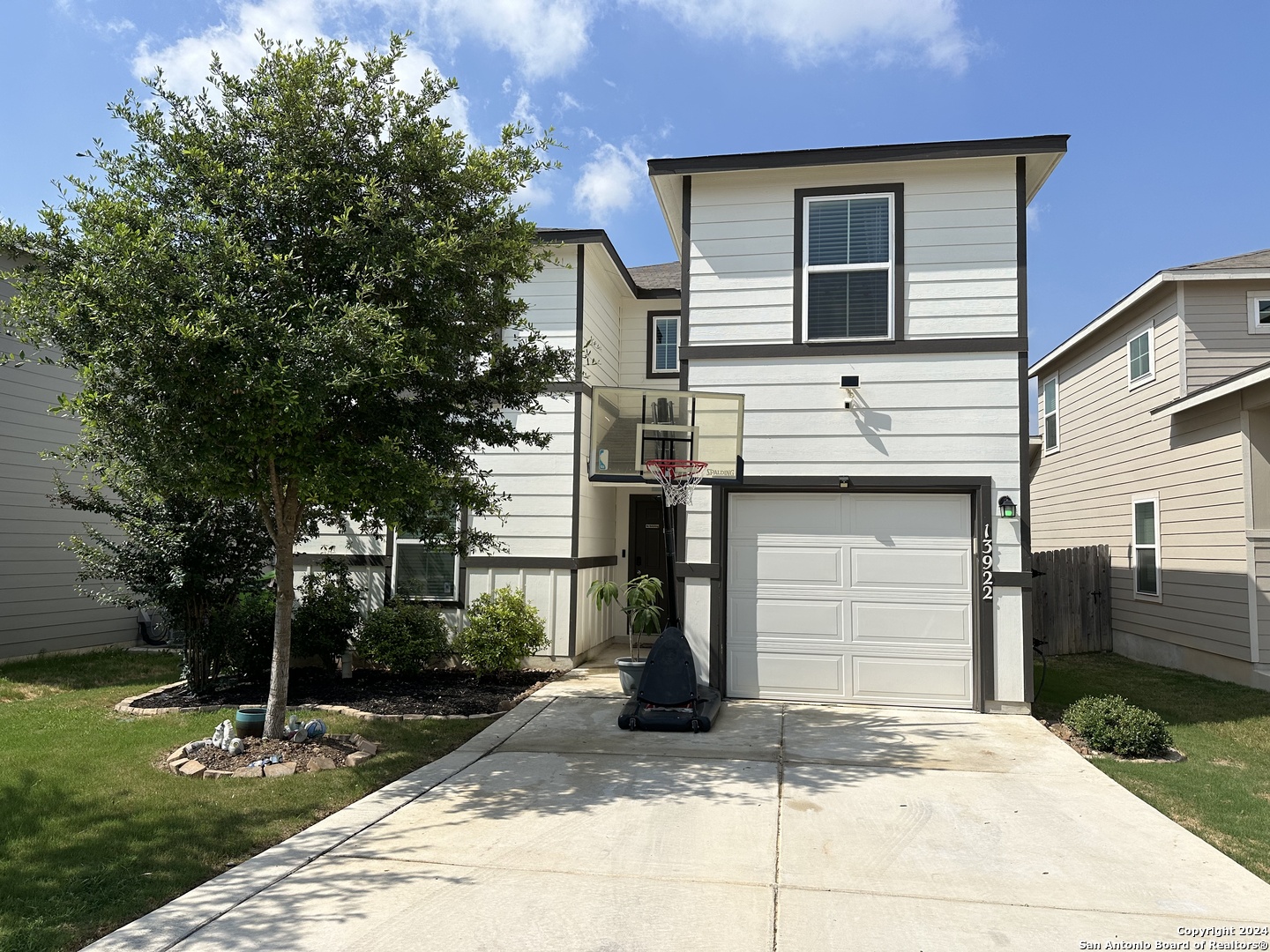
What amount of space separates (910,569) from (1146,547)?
6.50 m

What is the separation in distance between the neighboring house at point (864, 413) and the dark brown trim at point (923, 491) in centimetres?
2

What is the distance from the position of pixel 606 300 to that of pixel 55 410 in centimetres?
782

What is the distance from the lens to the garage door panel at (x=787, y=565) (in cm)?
895

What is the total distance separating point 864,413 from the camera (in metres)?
8.84

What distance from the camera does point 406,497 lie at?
6.01 metres

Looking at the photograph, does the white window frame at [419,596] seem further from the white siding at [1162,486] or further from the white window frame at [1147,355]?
the white window frame at [1147,355]

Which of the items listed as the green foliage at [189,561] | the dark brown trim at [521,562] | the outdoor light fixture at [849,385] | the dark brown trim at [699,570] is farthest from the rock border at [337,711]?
the outdoor light fixture at [849,385]

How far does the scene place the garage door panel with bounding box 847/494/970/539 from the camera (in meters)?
8.74

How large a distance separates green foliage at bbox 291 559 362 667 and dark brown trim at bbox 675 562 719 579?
4.12 meters

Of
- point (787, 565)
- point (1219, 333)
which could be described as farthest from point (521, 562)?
point (1219, 333)

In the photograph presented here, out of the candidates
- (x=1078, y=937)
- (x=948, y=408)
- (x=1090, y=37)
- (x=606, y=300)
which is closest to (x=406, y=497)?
(x=1078, y=937)

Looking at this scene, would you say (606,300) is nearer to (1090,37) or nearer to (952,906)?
(1090,37)

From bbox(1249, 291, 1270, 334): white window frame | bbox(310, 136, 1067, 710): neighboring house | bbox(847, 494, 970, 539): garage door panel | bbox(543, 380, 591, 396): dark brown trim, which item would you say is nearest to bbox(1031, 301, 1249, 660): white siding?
bbox(1249, 291, 1270, 334): white window frame

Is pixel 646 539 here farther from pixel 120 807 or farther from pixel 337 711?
pixel 120 807
